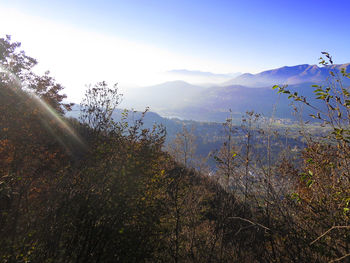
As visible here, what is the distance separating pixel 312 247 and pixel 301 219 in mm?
493

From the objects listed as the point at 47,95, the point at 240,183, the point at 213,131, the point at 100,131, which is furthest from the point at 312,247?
the point at 213,131

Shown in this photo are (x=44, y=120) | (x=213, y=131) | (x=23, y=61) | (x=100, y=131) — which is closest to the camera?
(x=100, y=131)

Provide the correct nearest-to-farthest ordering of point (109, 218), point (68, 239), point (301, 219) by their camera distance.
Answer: point (301, 219)
point (68, 239)
point (109, 218)

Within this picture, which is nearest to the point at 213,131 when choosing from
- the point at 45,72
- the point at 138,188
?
the point at 45,72

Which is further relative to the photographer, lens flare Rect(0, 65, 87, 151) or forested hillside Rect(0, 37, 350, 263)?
lens flare Rect(0, 65, 87, 151)

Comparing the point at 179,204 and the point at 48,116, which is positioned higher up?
the point at 48,116

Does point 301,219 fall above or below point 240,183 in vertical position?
below

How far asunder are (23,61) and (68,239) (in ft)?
76.3

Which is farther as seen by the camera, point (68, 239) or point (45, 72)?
point (45, 72)

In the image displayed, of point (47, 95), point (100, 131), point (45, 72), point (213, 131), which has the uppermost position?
point (45, 72)

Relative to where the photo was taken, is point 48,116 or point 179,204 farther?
point 48,116

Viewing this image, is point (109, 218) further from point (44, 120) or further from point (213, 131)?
point (213, 131)

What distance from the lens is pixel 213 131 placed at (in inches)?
6452

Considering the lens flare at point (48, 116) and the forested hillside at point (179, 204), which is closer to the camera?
the forested hillside at point (179, 204)
